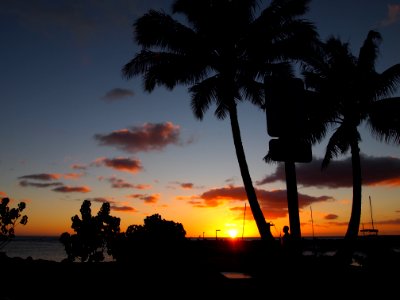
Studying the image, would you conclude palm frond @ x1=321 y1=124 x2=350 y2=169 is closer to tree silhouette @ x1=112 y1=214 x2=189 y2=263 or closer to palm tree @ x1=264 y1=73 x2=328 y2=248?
tree silhouette @ x1=112 y1=214 x2=189 y2=263

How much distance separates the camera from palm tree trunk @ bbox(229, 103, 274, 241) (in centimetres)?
1667

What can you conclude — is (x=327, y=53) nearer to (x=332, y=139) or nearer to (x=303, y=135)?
(x=332, y=139)

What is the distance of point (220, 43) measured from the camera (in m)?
18.5

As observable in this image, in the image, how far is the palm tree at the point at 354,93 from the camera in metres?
19.8

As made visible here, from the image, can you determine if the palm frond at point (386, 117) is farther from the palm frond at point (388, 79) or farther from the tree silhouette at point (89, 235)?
the tree silhouette at point (89, 235)

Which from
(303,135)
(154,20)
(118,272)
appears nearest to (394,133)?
(154,20)

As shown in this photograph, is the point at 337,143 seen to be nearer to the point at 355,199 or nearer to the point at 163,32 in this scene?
the point at 355,199

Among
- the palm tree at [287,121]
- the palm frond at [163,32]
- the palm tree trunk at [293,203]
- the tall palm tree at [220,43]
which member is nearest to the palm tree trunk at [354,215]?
the tall palm tree at [220,43]

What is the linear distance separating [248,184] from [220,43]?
7.09 m

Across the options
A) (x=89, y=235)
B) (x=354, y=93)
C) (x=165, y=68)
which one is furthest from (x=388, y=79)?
(x=89, y=235)

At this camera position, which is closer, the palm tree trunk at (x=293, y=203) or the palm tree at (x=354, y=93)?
the palm tree trunk at (x=293, y=203)

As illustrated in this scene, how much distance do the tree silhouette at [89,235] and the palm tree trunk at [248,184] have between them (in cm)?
2172

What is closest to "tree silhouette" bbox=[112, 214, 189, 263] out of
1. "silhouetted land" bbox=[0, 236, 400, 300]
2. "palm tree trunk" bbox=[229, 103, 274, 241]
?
"silhouetted land" bbox=[0, 236, 400, 300]

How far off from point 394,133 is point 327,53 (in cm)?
591
